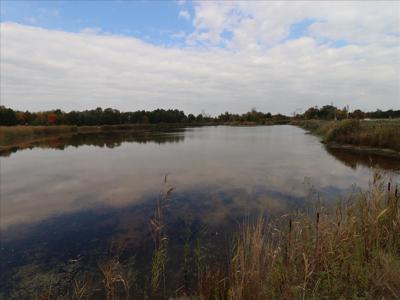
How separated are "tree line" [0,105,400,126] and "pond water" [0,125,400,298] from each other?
54.6 m

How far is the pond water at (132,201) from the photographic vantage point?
612cm

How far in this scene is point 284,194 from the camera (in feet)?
33.1

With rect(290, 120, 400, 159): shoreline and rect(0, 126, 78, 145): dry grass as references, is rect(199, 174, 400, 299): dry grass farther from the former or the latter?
rect(0, 126, 78, 145): dry grass

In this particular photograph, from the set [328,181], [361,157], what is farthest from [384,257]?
[361,157]

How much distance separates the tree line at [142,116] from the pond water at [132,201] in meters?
54.6

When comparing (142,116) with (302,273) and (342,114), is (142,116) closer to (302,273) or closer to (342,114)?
(342,114)

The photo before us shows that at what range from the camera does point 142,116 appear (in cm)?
10319

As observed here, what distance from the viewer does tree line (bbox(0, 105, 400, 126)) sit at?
74750 millimetres

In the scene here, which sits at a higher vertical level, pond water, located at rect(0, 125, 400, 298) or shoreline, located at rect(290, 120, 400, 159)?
shoreline, located at rect(290, 120, 400, 159)

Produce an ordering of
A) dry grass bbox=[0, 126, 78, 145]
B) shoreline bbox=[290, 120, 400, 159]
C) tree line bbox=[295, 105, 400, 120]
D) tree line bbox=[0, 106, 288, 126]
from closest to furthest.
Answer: shoreline bbox=[290, 120, 400, 159] → dry grass bbox=[0, 126, 78, 145] → tree line bbox=[0, 106, 288, 126] → tree line bbox=[295, 105, 400, 120]

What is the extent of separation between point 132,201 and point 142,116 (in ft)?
317

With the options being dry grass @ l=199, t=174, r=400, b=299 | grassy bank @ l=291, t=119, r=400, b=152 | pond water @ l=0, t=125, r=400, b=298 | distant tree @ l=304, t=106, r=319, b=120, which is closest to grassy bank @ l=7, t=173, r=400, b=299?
dry grass @ l=199, t=174, r=400, b=299

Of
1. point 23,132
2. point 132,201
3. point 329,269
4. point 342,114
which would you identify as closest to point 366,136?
point 132,201

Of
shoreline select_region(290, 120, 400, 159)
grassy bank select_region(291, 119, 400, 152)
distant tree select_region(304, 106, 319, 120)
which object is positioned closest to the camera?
shoreline select_region(290, 120, 400, 159)
